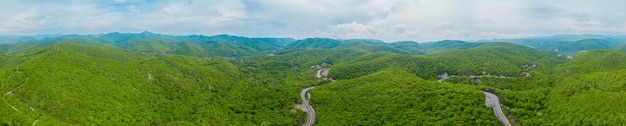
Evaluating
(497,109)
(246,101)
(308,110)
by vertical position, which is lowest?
(308,110)

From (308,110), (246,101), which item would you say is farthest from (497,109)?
(246,101)

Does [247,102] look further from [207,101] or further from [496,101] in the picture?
[496,101]

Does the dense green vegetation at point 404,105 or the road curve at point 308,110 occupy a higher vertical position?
the dense green vegetation at point 404,105

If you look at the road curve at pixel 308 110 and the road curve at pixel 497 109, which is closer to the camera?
the road curve at pixel 497 109

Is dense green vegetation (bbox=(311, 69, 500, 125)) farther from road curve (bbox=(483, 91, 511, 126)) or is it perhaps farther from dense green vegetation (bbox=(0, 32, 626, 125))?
road curve (bbox=(483, 91, 511, 126))

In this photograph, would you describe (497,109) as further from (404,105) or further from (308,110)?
(308,110)

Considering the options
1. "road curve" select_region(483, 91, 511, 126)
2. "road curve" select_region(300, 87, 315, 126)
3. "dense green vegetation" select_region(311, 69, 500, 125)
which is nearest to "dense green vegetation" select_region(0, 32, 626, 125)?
"dense green vegetation" select_region(311, 69, 500, 125)

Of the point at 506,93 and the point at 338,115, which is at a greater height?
the point at 506,93

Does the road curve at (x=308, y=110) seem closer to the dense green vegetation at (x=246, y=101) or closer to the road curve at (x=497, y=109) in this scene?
the dense green vegetation at (x=246, y=101)

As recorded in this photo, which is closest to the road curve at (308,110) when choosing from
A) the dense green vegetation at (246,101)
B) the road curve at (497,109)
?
the dense green vegetation at (246,101)

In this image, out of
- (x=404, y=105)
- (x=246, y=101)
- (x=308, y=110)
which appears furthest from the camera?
(x=246, y=101)

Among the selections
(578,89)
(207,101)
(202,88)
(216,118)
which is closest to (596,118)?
(578,89)
